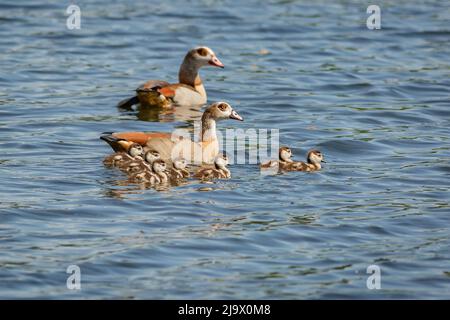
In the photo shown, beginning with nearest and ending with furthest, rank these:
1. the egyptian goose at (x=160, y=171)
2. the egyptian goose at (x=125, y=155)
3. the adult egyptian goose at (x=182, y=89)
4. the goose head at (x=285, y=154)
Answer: the egyptian goose at (x=160, y=171) < the egyptian goose at (x=125, y=155) < the goose head at (x=285, y=154) < the adult egyptian goose at (x=182, y=89)

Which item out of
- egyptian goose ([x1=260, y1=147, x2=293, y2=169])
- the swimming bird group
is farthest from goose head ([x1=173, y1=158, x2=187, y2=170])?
egyptian goose ([x1=260, y1=147, x2=293, y2=169])

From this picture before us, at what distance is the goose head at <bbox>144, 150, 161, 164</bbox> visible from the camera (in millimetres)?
13406

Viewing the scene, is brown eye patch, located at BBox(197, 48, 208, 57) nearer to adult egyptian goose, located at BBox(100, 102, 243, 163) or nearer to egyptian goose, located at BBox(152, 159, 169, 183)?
adult egyptian goose, located at BBox(100, 102, 243, 163)

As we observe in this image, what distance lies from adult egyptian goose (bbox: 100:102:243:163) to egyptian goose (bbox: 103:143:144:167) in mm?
134

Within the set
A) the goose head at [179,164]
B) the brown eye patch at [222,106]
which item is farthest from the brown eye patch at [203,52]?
the goose head at [179,164]

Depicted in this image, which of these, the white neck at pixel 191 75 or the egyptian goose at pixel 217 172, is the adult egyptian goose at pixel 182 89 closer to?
the white neck at pixel 191 75

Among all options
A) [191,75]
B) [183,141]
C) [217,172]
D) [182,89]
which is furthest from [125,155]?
[191,75]

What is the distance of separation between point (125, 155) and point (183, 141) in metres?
1.02

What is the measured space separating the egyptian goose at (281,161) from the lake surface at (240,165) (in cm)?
29

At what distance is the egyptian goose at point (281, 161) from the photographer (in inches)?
537
